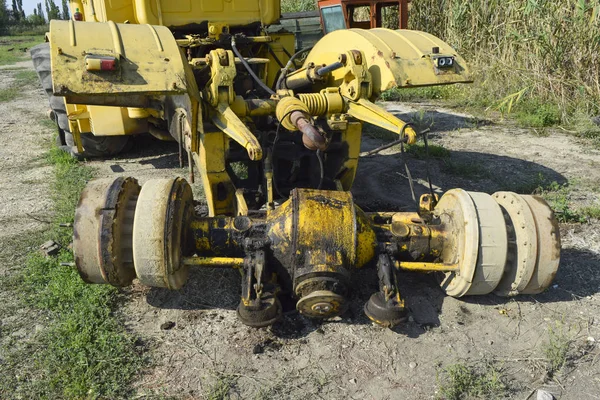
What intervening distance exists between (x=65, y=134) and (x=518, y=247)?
498 cm

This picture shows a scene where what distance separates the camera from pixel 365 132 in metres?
6.93

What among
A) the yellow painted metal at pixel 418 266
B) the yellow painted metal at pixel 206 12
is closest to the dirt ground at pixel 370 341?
the yellow painted metal at pixel 418 266

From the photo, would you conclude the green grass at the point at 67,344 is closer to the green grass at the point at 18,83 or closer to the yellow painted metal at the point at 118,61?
the yellow painted metal at the point at 118,61

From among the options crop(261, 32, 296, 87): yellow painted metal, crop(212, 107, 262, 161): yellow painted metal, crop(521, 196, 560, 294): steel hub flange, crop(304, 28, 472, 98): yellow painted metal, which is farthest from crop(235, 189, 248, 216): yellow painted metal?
crop(261, 32, 296, 87): yellow painted metal

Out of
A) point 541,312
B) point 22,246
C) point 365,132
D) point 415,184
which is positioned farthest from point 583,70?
point 22,246

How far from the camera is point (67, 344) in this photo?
8.76ft

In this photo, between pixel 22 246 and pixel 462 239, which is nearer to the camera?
pixel 462 239

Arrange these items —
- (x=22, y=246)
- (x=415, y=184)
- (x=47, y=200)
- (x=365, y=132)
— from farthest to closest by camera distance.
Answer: (x=365, y=132)
(x=415, y=184)
(x=47, y=200)
(x=22, y=246)

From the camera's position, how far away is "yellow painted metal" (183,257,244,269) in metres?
2.75

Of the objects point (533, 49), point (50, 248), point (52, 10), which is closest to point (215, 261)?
point (50, 248)

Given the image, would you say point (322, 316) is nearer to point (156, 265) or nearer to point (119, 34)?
point (156, 265)

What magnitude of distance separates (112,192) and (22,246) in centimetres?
147

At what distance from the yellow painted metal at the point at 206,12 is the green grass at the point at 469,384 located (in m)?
3.72

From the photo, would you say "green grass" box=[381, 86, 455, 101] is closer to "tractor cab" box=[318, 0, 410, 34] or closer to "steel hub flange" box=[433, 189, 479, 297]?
"tractor cab" box=[318, 0, 410, 34]
